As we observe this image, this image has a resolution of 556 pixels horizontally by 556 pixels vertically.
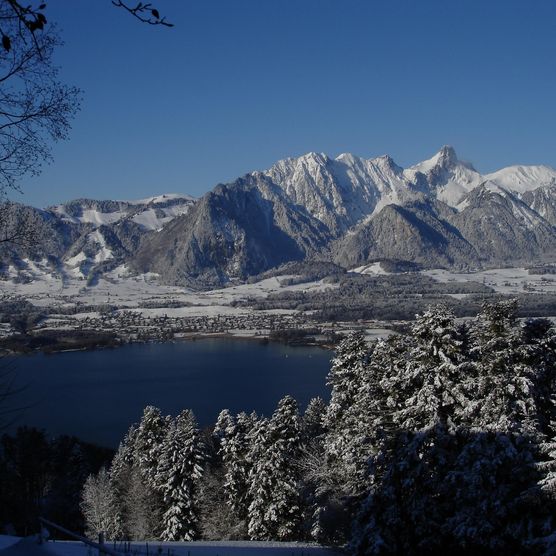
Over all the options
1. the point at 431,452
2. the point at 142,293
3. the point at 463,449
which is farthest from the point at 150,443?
the point at 142,293

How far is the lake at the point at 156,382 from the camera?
38.8 metres

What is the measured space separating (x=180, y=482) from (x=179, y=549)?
7.03 m

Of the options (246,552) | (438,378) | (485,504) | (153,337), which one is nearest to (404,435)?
(438,378)

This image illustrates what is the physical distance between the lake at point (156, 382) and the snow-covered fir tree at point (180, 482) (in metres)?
11.9

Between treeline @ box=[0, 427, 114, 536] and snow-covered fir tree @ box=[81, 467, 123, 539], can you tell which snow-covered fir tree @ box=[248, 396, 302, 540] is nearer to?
snow-covered fir tree @ box=[81, 467, 123, 539]

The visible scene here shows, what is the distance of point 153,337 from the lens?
281ft

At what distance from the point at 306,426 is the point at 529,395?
16533 mm

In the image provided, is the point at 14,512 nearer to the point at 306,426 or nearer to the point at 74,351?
the point at 306,426

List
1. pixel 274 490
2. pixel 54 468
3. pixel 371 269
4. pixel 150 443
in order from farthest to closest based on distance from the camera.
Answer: pixel 371 269 → pixel 54 468 → pixel 150 443 → pixel 274 490

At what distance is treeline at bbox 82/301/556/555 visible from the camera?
28.7ft

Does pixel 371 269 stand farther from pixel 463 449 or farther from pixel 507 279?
pixel 463 449

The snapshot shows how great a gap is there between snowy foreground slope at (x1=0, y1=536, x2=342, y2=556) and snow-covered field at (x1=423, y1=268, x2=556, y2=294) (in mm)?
123261

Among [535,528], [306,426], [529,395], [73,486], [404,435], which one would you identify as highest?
[529,395]

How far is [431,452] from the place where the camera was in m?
9.98
